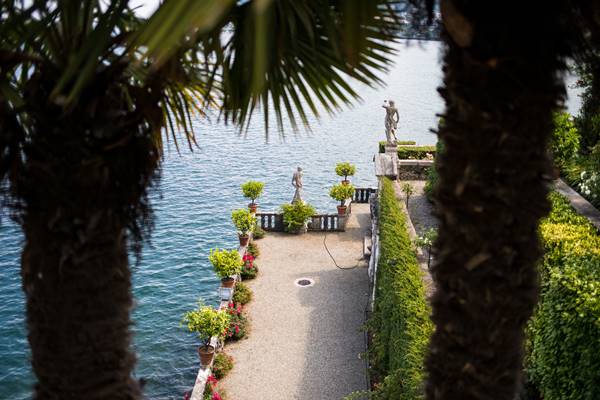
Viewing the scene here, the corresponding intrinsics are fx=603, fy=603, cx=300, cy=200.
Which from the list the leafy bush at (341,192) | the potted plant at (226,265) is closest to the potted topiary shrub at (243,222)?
the potted plant at (226,265)

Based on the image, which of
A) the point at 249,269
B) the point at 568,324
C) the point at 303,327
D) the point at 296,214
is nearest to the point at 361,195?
the point at 296,214

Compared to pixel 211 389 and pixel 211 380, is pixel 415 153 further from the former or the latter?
pixel 211 389

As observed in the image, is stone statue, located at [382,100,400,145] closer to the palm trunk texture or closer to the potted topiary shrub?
the potted topiary shrub

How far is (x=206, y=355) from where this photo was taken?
14.7 metres

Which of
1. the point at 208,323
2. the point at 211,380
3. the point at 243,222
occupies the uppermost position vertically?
the point at 243,222

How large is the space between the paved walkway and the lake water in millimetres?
2773

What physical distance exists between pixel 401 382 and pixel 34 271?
8380 millimetres

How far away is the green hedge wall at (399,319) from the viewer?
9.76 metres

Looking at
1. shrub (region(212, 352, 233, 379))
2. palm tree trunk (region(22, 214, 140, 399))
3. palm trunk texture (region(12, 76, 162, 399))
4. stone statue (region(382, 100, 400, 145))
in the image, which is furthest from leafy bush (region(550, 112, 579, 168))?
palm tree trunk (region(22, 214, 140, 399))

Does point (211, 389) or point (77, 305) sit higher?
point (77, 305)

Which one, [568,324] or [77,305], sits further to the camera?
[568,324]

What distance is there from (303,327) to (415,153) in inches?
497

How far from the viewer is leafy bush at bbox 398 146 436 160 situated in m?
26.8

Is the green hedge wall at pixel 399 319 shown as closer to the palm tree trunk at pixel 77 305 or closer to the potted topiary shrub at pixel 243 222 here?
the palm tree trunk at pixel 77 305
